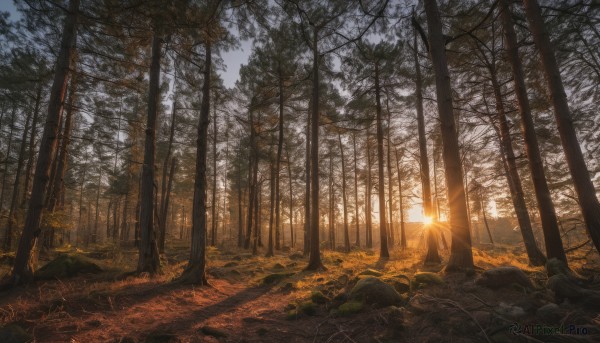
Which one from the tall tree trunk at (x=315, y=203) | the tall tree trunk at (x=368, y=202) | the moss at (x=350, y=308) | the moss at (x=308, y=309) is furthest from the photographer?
the tall tree trunk at (x=368, y=202)

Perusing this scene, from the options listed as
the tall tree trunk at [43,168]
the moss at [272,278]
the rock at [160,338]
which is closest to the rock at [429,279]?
the rock at [160,338]

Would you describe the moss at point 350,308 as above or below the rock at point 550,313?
below

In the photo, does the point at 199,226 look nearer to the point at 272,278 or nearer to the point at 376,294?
the point at 272,278

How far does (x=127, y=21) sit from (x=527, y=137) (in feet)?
32.5

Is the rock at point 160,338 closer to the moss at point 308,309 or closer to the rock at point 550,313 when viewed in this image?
the moss at point 308,309

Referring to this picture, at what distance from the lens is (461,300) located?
12.5 feet

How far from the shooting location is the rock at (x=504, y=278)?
4098 millimetres

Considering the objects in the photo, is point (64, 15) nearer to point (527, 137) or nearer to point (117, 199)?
point (527, 137)

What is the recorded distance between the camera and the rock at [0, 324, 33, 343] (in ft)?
9.90

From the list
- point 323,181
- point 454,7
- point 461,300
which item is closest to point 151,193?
point 461,300

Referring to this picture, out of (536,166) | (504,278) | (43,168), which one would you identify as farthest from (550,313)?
(43,168)

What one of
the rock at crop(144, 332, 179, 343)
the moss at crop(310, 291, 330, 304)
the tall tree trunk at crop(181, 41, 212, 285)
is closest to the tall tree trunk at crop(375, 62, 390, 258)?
the moss at crop(310, 291, 330, 304)

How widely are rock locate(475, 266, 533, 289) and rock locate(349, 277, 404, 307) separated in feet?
4.68

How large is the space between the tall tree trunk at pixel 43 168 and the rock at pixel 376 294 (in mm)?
7799
